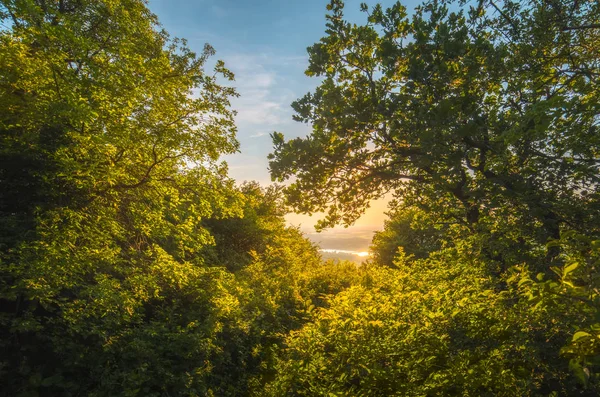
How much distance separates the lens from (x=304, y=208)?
783 centimetres

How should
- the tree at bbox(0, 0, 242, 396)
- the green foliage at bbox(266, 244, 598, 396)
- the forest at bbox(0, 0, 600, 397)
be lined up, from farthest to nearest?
the tree at bbox(0, 0, 242, 396) → the forest at bbox(0, 0, 600, 397) → the green foliage at bbox(266, 244, 598, 396)

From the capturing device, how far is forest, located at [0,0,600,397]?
4.37 metres

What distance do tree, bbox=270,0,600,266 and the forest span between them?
0.15 ft

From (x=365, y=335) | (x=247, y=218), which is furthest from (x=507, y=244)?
(x=247, y=218)

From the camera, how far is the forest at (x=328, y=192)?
4367mm

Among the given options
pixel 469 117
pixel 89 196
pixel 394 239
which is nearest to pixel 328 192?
pixel 469 117

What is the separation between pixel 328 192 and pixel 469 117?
12.6 feet

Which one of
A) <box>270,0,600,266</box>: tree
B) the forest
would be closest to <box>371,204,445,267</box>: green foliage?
the forest

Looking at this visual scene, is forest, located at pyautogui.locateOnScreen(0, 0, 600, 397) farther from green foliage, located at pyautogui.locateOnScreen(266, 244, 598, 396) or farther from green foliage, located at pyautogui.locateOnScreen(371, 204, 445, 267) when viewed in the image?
green foliage, located at pyautogui.locateOnScreen(371, 204, 445, 267)

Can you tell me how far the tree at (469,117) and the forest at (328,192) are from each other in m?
0.05

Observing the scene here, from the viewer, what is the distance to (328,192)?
25.7ft

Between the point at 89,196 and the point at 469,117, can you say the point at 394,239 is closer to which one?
the point at 469,117

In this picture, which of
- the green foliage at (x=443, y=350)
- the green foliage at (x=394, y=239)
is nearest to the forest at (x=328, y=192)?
the green foliage at (x=443, y=350)

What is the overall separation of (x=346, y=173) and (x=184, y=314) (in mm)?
7065
